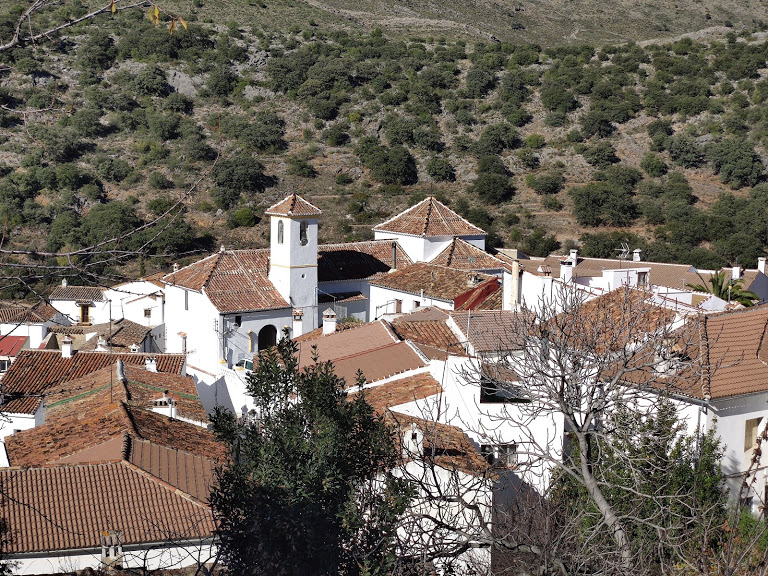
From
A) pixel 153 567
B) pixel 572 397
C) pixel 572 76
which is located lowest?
pixel 153 567

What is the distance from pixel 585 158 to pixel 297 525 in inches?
1827

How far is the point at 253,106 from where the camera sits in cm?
5741

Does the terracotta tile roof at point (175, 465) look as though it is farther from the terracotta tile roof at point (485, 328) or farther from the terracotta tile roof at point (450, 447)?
the terracotta tile roof at point (485, 328)

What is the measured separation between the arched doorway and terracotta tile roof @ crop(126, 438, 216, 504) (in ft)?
44.2

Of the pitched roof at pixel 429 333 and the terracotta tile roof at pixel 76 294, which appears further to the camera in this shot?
the terracotta tile roof at pixel 76 294

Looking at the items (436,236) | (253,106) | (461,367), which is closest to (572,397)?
(461,367)

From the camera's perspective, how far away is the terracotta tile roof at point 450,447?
10948mm

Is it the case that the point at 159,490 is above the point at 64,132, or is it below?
below

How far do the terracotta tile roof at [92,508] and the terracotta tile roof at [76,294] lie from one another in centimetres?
2108

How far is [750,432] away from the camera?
13.8 m

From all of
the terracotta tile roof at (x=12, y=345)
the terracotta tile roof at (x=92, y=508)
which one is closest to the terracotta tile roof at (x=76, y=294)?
the terracotta tile roof at (x=12, y=345)

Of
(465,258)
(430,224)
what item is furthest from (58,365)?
(430,224)

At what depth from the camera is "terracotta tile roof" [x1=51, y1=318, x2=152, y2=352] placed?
80.0ft

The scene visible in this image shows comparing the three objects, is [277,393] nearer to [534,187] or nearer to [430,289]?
[430,289]
